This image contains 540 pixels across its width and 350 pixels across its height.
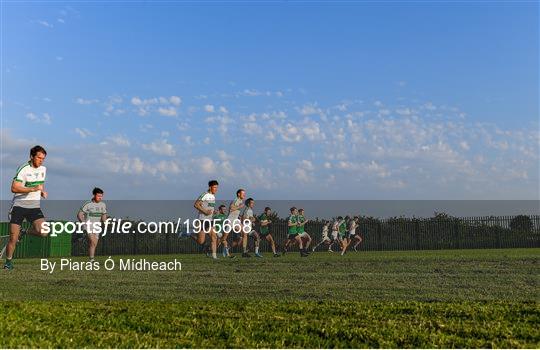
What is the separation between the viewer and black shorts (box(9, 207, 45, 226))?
11188 millimetres

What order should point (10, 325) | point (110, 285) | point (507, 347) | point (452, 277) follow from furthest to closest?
point (452, 277), point (110, 285), point (10, 325), point (507, 347)

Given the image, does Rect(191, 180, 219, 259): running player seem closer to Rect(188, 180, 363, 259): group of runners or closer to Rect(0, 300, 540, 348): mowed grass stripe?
Rect(188, 180, 363, 259): group of runners

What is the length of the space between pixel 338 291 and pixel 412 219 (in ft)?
96.8

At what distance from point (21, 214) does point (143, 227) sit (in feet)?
85.2

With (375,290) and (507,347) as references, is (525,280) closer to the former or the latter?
(375,290)

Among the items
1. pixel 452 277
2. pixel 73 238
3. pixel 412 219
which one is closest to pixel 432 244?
pixel 412 219

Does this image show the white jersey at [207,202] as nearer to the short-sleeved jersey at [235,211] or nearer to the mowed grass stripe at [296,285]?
the short-sleeved jersey at [235,211]

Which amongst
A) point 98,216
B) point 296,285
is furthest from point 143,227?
point 296,285

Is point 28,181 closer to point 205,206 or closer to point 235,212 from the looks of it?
point 205,206

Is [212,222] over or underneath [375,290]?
over

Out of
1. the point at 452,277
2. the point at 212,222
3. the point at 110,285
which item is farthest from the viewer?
the point at 212,222

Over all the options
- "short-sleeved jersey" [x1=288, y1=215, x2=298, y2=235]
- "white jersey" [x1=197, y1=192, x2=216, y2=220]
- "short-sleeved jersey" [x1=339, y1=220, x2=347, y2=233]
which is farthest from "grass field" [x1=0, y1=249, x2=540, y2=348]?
"short-sleeved jersey" [x1=339, y1=220, x2=347, y2=233]

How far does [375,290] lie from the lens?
8.31 meters

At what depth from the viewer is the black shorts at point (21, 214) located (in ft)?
36.7
